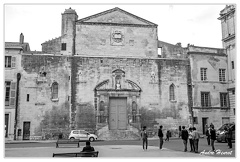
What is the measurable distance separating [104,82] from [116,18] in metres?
6.61

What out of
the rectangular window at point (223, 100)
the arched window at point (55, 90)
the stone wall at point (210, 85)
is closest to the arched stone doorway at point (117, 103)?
the arched window at point (55, 90)

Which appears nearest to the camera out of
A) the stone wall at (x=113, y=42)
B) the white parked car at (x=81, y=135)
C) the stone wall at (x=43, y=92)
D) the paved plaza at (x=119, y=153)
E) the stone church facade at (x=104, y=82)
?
the paved plaza at (x=119, y=153)

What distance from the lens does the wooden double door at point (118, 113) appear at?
26.8 metres

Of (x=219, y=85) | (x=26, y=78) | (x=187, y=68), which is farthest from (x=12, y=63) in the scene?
(x=219, y=85)

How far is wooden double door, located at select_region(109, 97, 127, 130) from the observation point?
1055 inches

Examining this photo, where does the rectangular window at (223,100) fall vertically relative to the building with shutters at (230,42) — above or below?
below

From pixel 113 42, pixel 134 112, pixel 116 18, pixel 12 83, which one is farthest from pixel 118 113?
pixel 12 83

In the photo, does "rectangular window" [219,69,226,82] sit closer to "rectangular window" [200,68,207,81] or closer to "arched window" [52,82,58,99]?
"rectangular window" [200,68,207,81]

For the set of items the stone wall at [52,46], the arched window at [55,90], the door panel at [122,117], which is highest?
the stone wall at [52,46]

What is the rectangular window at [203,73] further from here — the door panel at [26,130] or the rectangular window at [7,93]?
the rectangular window at [7,93]

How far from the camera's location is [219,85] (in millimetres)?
29438

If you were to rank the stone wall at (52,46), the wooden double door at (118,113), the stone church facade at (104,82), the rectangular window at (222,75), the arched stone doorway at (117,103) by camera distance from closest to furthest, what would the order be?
the stone church facade at (104,82) → the arched stone doorway at (117,103) → the wooden double door at (118,113) → the stone wall at (52,46) → the rectangular window at (222,75)

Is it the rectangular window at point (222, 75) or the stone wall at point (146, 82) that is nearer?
the stone wall at point (146, 82)

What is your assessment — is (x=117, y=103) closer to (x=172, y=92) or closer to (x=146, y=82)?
(x=146, y=82)
